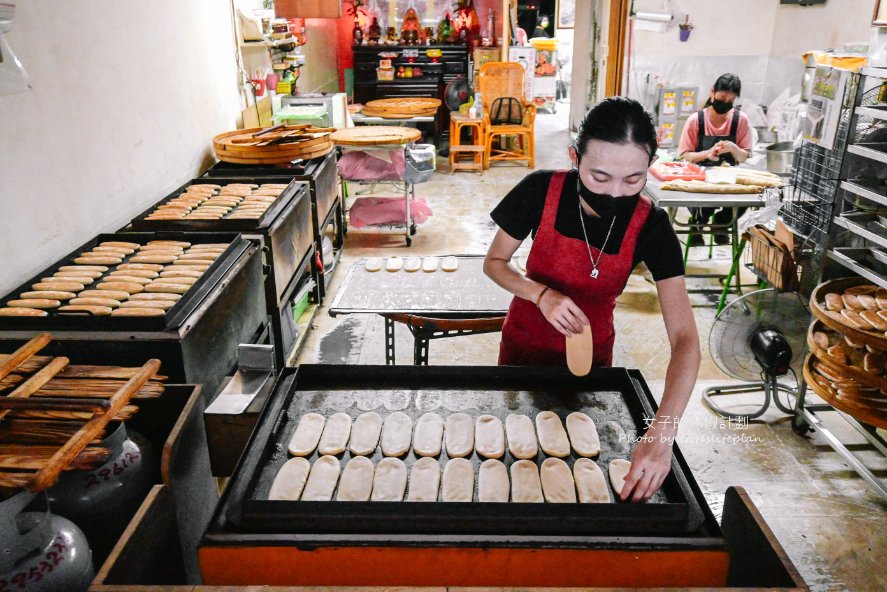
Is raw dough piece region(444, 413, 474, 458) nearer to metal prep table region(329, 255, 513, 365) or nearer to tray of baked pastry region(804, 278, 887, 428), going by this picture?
metal prep table region(329, 255, 513, 365)

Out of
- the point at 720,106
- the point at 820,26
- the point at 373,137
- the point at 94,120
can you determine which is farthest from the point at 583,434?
the point at 820,26

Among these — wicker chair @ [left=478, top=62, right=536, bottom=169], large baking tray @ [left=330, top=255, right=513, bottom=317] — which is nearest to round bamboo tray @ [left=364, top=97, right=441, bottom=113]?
wicker chair @ [left=478, top=62, right=536, bottom=169]

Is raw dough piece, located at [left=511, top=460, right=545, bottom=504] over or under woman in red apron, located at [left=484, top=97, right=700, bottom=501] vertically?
under

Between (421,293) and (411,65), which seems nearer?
(421,293)

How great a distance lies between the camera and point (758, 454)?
12.2 ft

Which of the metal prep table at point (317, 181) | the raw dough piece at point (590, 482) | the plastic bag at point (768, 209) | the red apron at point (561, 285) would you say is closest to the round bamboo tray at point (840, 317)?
the red apron at point (561, 285)

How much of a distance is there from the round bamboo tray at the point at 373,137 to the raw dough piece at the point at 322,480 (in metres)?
5.17

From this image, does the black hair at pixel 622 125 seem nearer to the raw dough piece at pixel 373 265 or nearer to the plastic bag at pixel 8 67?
the raw dough piece at pixel 373 265

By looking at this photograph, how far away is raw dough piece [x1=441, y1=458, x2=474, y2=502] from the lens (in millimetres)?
1737

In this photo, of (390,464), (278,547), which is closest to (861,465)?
(390,464)

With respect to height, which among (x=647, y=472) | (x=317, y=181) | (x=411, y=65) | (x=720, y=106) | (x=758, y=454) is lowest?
(x=758, y=454)

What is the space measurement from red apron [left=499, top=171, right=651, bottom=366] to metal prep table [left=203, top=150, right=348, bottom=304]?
9.53 ft

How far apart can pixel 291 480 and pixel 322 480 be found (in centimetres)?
9

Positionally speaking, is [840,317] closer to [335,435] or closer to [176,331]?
[335,435]
